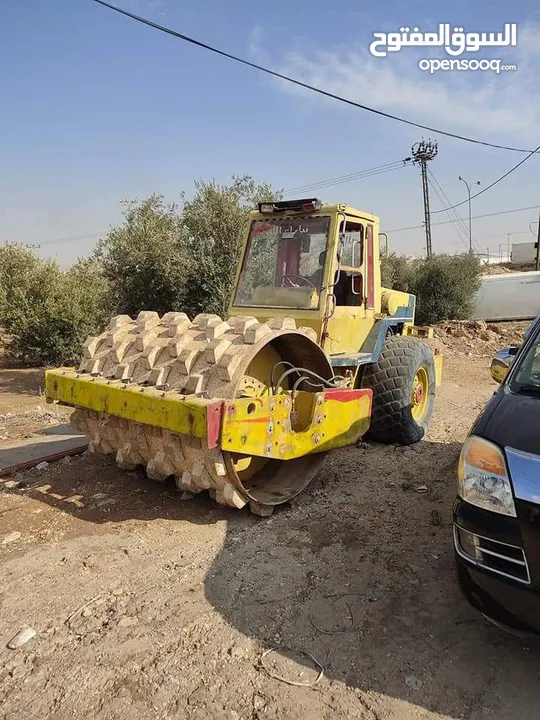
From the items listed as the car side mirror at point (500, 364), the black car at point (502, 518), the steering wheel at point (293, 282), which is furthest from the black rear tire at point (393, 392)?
the black car at point (502, 518)

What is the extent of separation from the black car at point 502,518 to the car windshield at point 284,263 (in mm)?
2691

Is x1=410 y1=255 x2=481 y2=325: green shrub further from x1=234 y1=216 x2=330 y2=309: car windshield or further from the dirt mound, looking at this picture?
x1=234 y1=216 x2=330 y2=309: car windshield

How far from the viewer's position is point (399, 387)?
18.6 ft

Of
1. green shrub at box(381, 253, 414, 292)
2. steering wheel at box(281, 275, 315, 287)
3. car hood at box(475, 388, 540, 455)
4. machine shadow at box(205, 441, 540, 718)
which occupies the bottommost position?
machine shadow at box(205, 441, 540, 718)

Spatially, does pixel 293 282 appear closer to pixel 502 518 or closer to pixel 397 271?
pixel 502 518

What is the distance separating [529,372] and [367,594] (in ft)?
5.19

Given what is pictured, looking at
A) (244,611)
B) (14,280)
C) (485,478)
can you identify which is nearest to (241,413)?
(244,611)

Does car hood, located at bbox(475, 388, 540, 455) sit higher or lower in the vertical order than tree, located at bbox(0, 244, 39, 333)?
lower

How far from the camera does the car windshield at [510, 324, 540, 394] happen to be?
296 cm

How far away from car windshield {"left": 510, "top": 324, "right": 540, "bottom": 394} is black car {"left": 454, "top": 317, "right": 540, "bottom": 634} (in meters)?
0.27

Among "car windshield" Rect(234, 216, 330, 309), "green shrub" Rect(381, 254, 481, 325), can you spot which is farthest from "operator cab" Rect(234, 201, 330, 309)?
"green shrub" Rect(381, 254, 481, 325)

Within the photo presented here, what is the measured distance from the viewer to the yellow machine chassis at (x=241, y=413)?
3.44 m

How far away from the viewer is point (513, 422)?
101 inches

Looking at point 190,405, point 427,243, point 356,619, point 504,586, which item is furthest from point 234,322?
point 427,243
